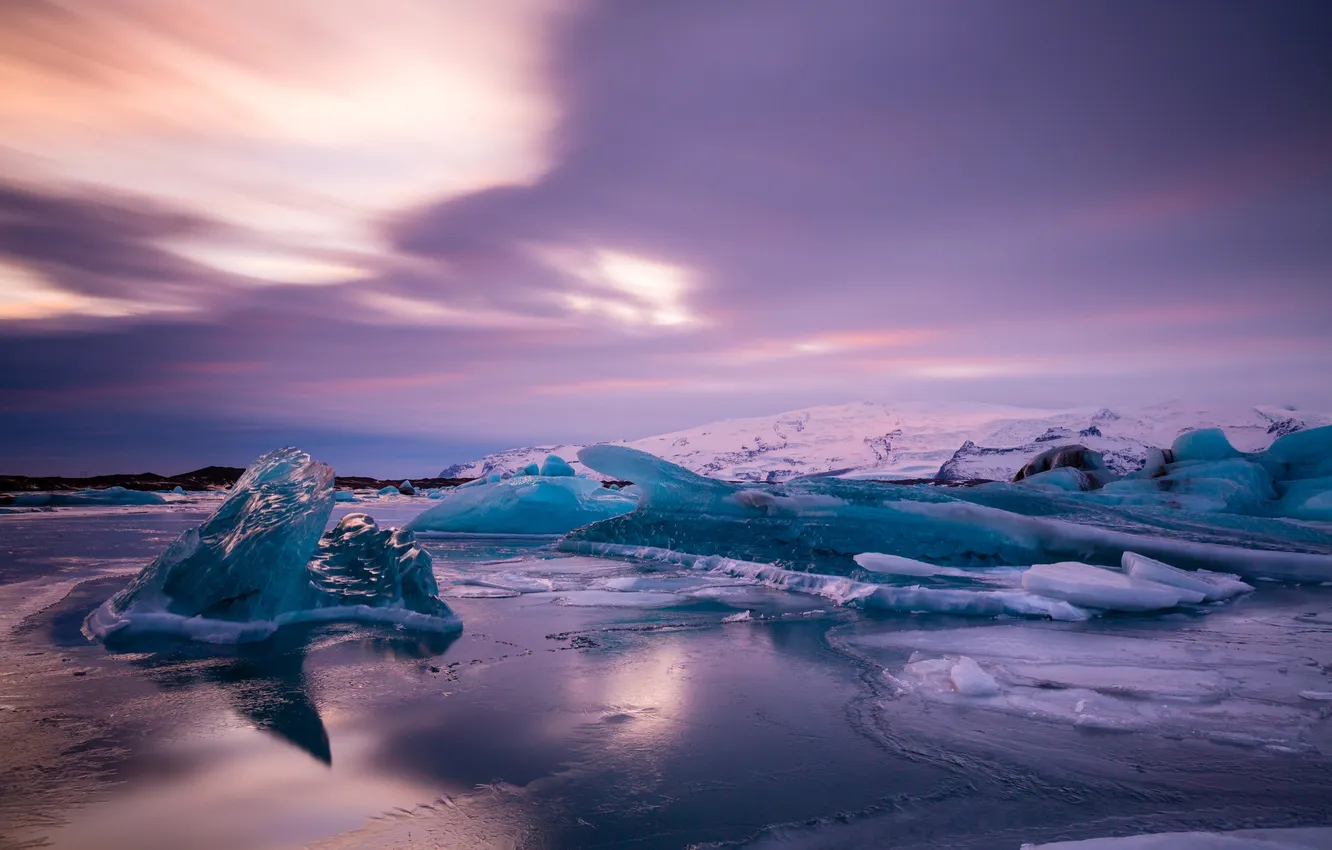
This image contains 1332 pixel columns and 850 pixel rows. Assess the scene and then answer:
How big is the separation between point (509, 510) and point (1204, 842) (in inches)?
641

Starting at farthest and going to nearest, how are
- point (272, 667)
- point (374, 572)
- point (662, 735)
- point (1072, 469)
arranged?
1. point (1072, 469)
2. point (374, 572)
3. point (272, 667)
4. point (662, 735)

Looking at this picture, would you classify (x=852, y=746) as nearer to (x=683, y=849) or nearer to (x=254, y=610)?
(x=683, y=849)

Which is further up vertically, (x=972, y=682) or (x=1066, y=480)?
(x=1066, y=480)

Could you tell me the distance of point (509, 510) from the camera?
17.3 meters

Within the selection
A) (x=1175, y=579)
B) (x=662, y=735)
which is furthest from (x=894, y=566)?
(x=662, y=735)

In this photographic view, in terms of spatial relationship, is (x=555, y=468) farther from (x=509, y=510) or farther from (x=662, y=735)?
(x=662, y=735)

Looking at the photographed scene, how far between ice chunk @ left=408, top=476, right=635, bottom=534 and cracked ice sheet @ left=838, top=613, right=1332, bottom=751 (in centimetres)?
1293

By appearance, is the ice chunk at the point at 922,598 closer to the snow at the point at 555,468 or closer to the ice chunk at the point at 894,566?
the ice chunk at the point at 894,566

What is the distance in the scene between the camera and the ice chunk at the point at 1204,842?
1.95 m

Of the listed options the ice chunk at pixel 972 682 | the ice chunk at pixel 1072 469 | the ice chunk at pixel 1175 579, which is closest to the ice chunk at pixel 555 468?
the ice chunk at pixel 1072 469

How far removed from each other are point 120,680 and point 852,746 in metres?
3.86

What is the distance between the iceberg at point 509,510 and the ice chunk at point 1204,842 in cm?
1578

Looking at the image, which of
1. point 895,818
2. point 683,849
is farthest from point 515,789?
point 895,818

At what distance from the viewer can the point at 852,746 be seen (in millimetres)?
2924
